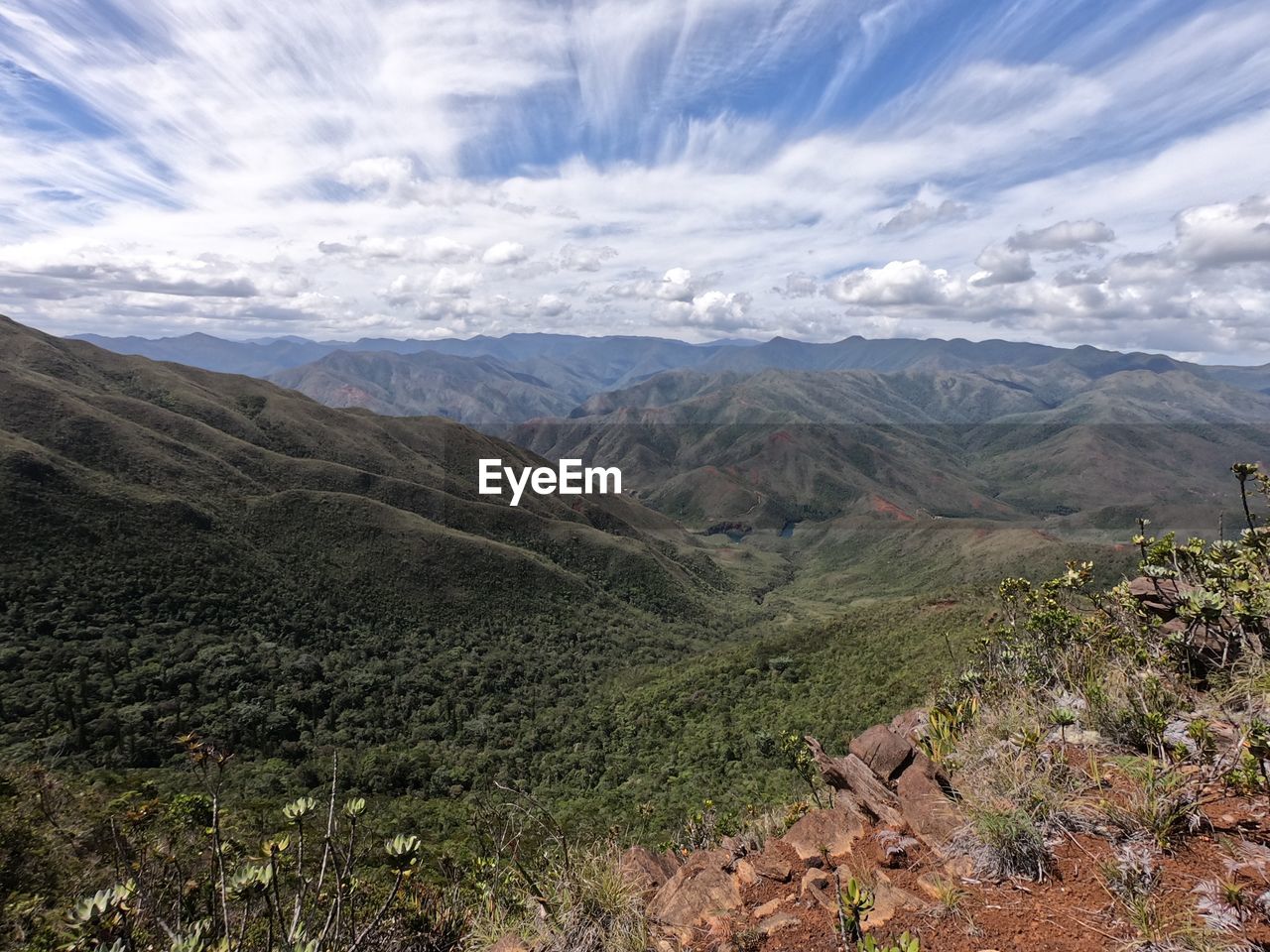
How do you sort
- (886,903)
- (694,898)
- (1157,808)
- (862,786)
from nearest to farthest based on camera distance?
1. (1157,808)
2. (886,903)
3. (694,898)
4. (862,786)

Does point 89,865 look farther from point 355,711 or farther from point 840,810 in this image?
point 355,711

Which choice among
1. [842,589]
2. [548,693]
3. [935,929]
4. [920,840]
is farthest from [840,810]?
[842,589]

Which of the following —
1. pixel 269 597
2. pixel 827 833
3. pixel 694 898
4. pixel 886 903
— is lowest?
pixel 269 597

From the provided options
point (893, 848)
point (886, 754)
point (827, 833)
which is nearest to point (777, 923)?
point (893, 848)

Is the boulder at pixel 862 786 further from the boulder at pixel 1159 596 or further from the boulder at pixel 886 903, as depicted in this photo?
the boulder at pixel 1159 596

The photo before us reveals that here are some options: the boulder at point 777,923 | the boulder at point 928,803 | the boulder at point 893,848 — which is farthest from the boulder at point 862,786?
the boulder at point 777,923

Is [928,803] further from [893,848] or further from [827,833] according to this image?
[827,833]

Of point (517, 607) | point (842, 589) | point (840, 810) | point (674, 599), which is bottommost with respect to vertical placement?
point (842, 589)
